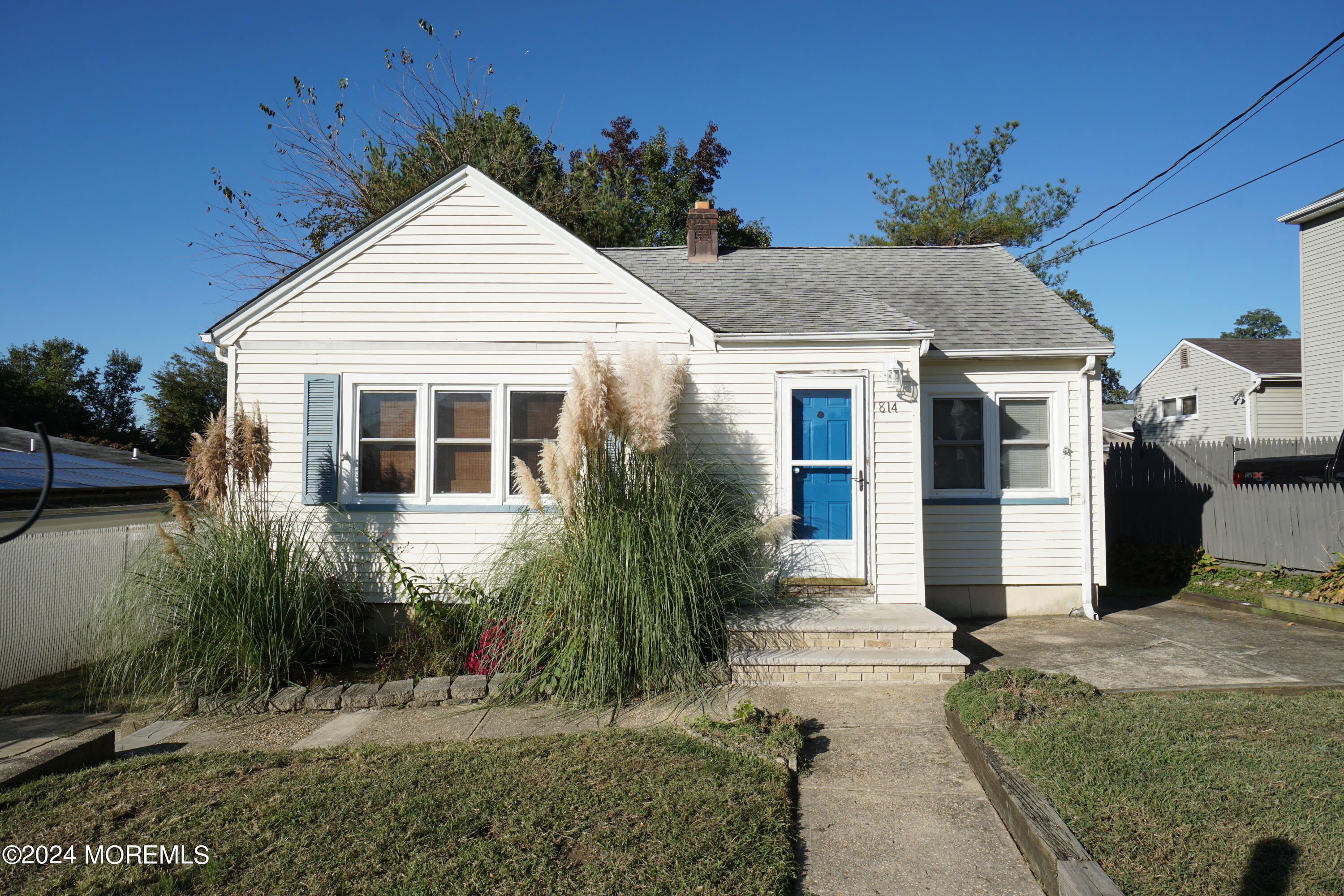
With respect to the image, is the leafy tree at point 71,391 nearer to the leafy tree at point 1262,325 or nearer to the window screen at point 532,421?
the window screen at point 532,421

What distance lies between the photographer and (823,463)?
7062mm

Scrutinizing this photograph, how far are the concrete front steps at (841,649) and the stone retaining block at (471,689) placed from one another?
185 centimetres

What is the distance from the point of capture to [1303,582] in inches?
321

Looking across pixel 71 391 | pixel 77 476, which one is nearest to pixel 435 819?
pixel 77 476

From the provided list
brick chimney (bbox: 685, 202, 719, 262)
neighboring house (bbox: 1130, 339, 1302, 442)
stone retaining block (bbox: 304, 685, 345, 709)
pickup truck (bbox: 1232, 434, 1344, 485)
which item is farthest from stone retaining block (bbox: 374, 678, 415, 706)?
neighboring house (bbox: 1130, 339, 1302, 442)

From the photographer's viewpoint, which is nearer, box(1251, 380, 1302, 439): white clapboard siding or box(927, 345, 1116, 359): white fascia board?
box(927, 345, 1116, 359): white fascia board

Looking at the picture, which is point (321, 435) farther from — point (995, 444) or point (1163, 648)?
point (1163, 648)

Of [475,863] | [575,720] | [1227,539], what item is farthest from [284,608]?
[1227,539]

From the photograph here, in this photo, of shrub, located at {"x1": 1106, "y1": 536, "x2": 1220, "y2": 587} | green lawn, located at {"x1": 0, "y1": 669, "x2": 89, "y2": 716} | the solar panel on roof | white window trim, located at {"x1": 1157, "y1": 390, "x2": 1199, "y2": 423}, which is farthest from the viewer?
white window trim, located at {"x1": 1157, "y1": 390, "x2": 1199, "y2": 423}

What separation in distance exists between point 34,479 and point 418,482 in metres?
3.97

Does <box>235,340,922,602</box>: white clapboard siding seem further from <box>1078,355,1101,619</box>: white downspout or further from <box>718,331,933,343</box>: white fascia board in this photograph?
<box>1078,355,1101,619</box>: white downspout

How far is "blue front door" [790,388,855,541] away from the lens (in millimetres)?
7020

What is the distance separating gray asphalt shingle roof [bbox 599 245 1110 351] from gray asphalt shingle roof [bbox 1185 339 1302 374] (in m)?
13.7

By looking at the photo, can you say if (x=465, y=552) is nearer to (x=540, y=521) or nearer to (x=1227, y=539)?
(x=540, y=521)
